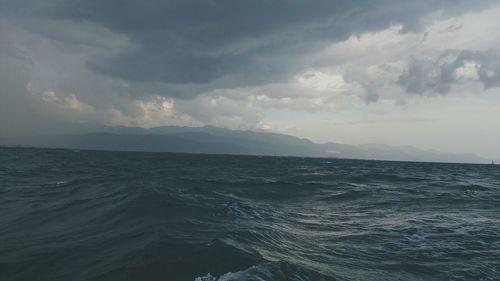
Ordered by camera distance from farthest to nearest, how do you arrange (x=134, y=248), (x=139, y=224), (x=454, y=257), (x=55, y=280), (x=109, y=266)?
(x=139, y=224), (x=454, y=257), (x=134, y=248), (x=109, y=266), (x=55, y=280)

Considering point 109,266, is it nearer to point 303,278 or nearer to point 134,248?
point 134,248

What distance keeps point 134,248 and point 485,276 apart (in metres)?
12.1

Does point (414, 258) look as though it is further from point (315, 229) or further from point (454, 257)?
point (315, 229)

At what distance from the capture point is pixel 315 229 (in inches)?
746

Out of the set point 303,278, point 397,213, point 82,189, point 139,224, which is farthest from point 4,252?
point 397,213

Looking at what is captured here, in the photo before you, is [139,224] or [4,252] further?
[139,224]

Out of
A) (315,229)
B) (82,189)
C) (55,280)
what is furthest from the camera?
(82,189)

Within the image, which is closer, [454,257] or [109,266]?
[109,266]

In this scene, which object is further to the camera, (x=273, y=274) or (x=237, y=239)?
(x=237, y=239)

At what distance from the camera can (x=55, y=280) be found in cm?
1030

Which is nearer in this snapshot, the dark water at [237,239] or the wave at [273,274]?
the wave at [273,274]

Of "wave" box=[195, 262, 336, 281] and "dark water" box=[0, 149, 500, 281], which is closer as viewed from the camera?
"wave" box=[195, 262, 336, 281]

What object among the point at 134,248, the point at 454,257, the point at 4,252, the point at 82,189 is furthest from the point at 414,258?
the point at 82,189

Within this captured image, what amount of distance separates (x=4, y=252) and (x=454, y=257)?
17055mm
